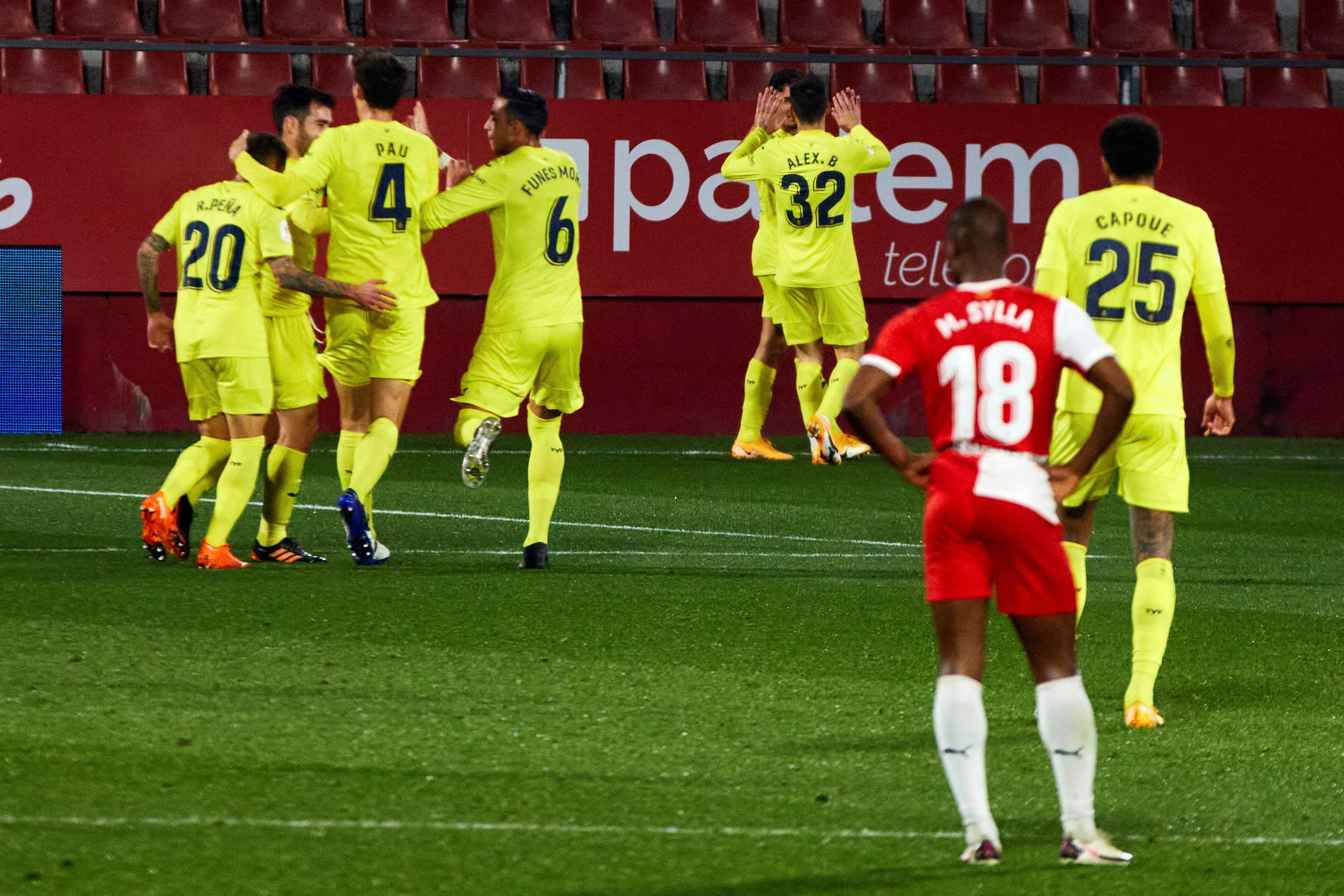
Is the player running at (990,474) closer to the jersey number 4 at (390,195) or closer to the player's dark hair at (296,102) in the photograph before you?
the jersey number 4 at (390,195)

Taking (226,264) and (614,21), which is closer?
(226,264)

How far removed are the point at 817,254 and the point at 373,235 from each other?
4.38m

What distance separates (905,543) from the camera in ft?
31.4

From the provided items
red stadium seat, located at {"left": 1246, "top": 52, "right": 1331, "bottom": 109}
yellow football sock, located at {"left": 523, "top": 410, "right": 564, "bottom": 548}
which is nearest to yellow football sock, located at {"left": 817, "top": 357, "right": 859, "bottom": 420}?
yellow football sock, located at {"left": 523, "top": 410, "right": 564, "bottom": 548}

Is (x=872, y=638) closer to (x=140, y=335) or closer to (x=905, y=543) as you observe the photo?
(x=905, y=543)

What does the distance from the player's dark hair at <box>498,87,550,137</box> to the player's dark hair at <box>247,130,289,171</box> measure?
3.24 ft

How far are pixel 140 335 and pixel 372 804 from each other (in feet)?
35.7

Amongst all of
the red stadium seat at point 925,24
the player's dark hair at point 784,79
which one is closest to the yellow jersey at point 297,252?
the player's dark hair at point 784,79

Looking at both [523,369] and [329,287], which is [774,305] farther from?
[329,287]

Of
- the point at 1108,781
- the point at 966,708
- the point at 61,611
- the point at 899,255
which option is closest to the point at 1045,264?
the point at 1108,781

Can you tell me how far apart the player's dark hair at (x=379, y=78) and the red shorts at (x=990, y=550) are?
4855 mm

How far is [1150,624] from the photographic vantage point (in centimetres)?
545

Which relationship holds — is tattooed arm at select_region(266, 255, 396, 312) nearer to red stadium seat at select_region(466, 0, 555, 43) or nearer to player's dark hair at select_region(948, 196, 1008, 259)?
player's dark hair at select_region(948, 196, 1008, 259)

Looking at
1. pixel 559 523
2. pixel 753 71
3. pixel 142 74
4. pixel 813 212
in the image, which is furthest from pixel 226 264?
pixel 753 71
